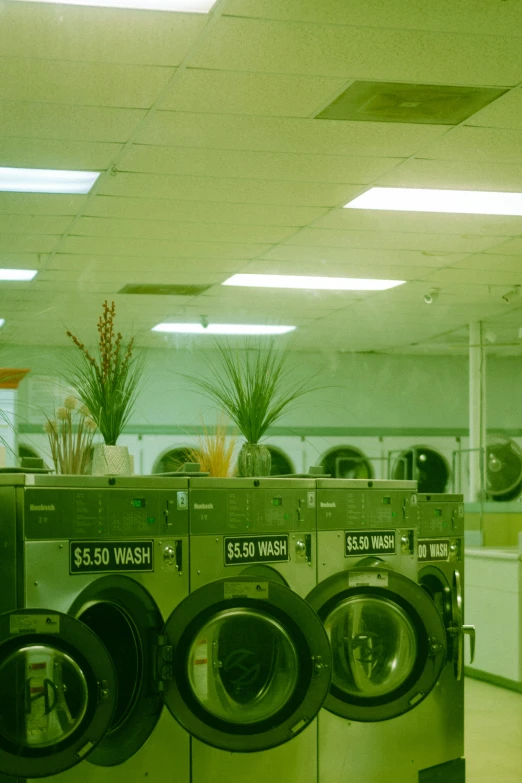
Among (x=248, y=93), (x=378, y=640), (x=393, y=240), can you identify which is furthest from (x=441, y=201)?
(x=378, y=640)

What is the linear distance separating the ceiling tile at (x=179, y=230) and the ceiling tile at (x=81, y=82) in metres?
1.89

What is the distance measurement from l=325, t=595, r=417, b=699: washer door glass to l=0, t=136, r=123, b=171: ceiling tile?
2307 millimetres

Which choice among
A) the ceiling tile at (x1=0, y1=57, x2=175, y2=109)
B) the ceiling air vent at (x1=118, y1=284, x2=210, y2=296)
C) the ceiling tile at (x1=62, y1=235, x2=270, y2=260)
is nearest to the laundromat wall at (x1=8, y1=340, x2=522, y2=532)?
the ceiling air vent at (x1=118, y1=284, x2=210, y2=296)

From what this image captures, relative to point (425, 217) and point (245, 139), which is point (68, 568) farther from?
point (425, 217)

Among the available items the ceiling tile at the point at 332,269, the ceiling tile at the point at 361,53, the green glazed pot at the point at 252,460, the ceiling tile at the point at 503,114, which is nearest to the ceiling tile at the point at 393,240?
the ceiling tile at the point at 332,269

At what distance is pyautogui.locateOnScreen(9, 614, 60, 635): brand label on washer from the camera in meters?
2.73

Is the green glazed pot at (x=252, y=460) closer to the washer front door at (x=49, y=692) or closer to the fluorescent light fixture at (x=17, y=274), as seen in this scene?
the washer front door at (x=49, y=692)

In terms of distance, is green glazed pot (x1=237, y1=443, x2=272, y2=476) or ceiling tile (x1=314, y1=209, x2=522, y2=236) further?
ceiling tile (x1=314, y1=209, x2=522, y2=236)

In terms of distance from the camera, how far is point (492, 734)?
545 centimetres

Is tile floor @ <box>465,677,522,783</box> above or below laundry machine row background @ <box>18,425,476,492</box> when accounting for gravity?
below

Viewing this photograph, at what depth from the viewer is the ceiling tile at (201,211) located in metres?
5.45

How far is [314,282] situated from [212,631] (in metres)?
4.97

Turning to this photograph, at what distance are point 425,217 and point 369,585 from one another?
2.86 meters

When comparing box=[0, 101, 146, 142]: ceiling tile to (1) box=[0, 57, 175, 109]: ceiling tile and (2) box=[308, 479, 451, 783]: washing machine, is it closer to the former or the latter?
(1) box=[0, 57, 175, 109]: ceiling tile
